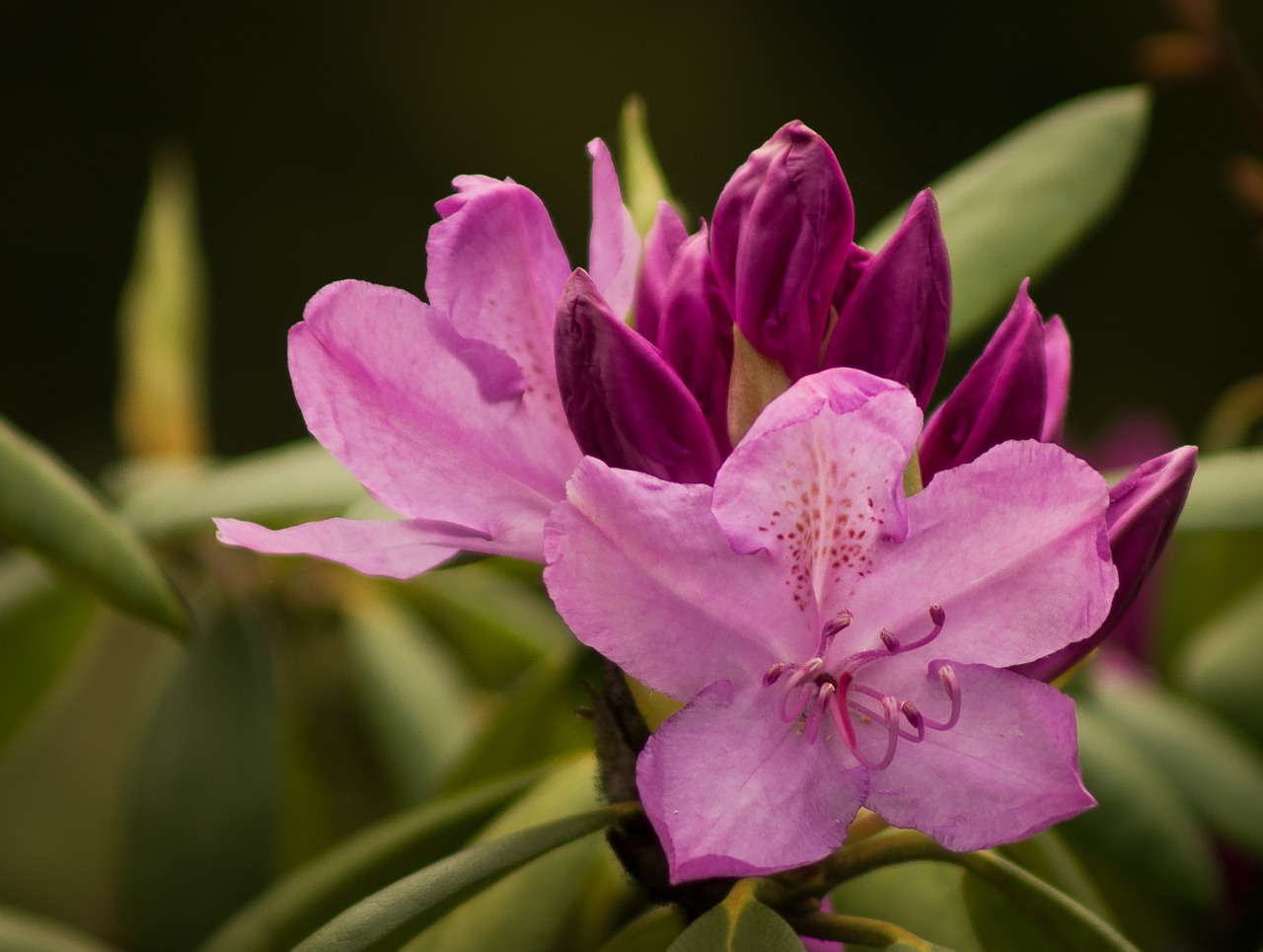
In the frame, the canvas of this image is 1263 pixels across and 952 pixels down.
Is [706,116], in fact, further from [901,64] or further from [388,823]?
[388,823]

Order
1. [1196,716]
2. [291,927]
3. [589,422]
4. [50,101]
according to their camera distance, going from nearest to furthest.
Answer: [589,422], [291,927], [1196,716], [50,101]

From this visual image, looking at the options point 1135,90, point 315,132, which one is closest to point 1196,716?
point 1135,90

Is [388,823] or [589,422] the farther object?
[388,823]

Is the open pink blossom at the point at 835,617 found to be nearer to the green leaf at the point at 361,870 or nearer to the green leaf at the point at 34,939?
the green leaf at the point at 361,870

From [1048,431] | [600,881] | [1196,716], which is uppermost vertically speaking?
[1048,431]

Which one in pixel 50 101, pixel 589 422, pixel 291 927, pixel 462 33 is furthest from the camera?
pixel 462 33

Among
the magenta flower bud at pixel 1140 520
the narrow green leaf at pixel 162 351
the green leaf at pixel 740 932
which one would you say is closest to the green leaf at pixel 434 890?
the green leaf at pixel 740 932

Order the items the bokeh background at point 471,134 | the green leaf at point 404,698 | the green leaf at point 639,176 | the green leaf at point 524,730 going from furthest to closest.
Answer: the bokeh background at point 471,134
the green leaf at point 404,698
the green leaf at point 524,730
the green leaf at point 639,176
